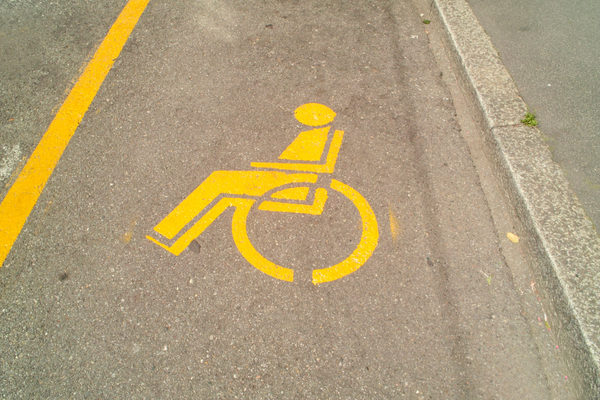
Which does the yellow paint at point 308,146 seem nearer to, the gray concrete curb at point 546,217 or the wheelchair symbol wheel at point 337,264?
the wheelchair symbol wheel at point 337,264

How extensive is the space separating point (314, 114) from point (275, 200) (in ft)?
3.17

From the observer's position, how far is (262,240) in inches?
99.7

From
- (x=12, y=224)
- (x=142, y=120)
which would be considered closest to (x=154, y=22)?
(x=142, y=120)

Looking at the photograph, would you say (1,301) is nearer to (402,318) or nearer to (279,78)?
(402,318)

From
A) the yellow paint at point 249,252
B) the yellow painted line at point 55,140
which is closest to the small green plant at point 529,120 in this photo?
the yellow paint at point 249,252

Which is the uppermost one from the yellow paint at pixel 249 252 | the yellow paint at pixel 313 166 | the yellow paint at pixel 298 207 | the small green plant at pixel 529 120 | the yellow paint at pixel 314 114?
the small green plant at pixel 529 120

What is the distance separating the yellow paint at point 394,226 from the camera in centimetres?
251

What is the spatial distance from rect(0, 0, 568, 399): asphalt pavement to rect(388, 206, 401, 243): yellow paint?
1 cm

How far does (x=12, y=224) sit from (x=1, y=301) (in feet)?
2.07

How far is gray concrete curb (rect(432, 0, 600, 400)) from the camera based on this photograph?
6.56 feet

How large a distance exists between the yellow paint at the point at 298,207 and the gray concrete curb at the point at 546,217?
1.36 meters

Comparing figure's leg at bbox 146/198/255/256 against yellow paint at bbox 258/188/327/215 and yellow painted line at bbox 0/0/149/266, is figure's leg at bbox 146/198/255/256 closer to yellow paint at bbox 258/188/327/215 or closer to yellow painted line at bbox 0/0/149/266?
yellow paint at bbox 258/188/327/215

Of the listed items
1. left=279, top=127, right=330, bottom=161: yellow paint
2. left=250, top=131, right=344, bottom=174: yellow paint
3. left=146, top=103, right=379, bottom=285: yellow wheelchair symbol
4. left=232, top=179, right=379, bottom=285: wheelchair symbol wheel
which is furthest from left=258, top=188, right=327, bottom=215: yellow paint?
left=279, top=127, right=330, bottom=161: yellow paint

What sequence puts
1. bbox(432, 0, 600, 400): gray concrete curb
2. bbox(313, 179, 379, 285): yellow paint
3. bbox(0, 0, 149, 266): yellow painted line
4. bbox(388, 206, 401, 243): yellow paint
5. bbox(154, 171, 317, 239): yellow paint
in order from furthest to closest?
1. bbox(0, 0, 149, 266): yellow painted line
2. bbox(154, 171, 317, 239): yellow paint
3. bbox(388, 206, 401, 243): yellow paint
4. bbox(313, 179, 379, 285): yellow paint
5. bbox(432, 0, 600, 400): gray concrete curb
